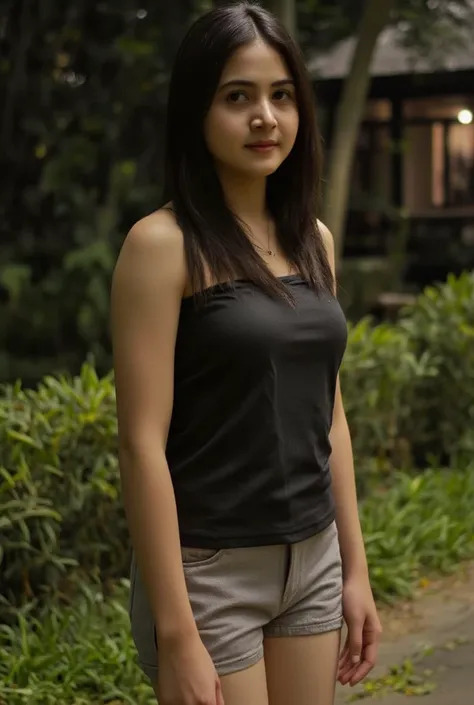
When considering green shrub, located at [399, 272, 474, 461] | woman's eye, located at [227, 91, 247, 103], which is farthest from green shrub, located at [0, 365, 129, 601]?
green shrub, located at [399, 272, 474, 461]

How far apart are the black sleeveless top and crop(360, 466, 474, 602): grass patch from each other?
318 centimetres

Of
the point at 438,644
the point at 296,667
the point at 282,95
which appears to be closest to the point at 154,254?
the point at 282,95

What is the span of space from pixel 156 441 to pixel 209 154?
52cm

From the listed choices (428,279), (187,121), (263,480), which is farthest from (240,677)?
(428,279)

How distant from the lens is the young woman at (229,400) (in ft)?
6.10

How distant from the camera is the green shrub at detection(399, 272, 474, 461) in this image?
22.3 ft

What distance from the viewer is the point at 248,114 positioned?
1.99 metres

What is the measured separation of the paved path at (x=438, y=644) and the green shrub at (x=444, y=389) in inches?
60.9

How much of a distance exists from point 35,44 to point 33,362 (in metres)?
3.00

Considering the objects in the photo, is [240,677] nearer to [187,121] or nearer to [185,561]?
[185,561]

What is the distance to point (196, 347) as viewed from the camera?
1.89 metres

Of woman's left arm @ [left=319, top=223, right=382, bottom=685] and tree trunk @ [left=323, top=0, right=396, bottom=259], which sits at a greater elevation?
tree trunk @ [left=323, top=0, right=396, bottom=259]

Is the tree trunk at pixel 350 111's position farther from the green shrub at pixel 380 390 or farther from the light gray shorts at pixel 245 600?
the light gray shorts at pixel 245 600

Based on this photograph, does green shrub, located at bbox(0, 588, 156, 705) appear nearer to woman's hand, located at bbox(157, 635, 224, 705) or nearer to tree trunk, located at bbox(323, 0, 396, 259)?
woman's hand, located at bbox(157, 635, 224, 705)
